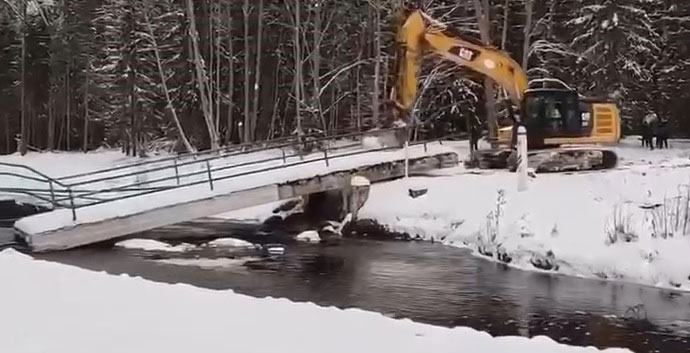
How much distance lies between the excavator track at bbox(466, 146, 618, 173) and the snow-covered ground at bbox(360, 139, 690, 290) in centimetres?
109

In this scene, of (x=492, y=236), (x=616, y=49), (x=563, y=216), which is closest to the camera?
(x=563, y=216)

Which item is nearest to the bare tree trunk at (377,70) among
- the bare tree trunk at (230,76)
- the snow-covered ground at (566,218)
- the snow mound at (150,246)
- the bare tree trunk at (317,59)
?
the bare tree trunk at (317,59)

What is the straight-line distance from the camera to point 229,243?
19.0m

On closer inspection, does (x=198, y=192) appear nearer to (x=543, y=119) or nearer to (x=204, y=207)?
(x=204, y=207)

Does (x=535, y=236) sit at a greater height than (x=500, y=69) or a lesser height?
lesser

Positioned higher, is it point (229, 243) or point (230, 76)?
point (230, 76)

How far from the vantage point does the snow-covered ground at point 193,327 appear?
22.7 feet

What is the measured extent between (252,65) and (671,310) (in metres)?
37.6

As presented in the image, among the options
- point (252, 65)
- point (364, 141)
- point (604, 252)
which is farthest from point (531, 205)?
point (252, 65)

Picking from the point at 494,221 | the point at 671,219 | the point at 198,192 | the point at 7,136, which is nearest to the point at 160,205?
the point at 198,192

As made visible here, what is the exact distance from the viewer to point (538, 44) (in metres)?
34.2

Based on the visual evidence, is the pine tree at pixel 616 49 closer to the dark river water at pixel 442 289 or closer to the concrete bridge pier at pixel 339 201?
the concrete bridge pier at pixel 339 201

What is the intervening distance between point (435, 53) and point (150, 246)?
28.4ft

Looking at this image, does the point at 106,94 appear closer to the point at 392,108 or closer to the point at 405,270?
the point at 392,108
